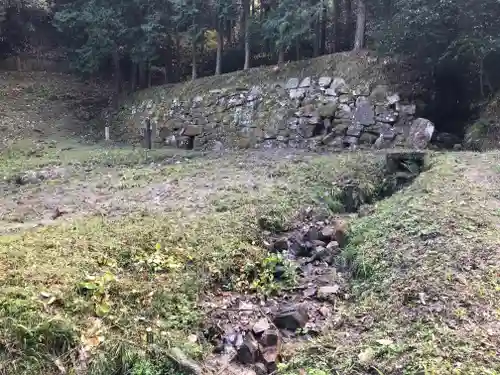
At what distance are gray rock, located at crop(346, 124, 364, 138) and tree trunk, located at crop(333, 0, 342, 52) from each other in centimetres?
393

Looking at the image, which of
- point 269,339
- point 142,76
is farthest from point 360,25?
point 269,339

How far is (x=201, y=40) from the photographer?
17.3 meters

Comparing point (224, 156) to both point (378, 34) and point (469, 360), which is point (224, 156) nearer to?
point (378, 34)

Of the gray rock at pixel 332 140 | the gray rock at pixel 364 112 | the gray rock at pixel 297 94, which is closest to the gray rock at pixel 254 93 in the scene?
the gray rock at pixel 297 94

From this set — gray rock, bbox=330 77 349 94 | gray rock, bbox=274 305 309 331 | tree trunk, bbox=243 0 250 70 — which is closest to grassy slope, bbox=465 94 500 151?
gray rock, bbox=330 77 349 94

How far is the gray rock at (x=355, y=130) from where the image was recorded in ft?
40.6

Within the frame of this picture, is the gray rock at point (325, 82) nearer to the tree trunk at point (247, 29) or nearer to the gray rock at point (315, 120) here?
the gray rock at point (315, 120)

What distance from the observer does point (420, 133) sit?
452 inches

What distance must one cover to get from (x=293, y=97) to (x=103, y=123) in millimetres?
Answer: 8536

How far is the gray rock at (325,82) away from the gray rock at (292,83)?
776 millimetres

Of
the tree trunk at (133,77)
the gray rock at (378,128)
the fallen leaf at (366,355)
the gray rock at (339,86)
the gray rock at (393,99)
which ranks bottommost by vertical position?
the fallen leaf at (366,355)

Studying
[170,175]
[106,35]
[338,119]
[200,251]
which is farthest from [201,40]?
[200,251]

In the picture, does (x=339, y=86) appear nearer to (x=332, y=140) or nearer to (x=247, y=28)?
(x=332, y=140)

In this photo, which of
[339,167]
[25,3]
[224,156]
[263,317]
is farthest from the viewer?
[25,3]
